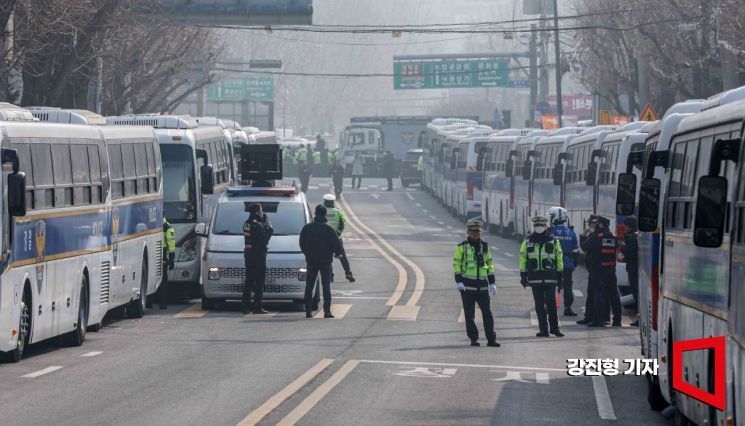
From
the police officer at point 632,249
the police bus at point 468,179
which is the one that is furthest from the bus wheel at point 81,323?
the police bus at point 468,179

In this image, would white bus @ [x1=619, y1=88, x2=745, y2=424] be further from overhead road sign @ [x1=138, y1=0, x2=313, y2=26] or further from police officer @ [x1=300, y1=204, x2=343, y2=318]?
overhead road sign @ [x1=138, y1=0, x2=313, y2=26]

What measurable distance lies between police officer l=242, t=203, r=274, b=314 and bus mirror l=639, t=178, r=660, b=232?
10310 millimetres

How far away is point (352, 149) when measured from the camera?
306 ft

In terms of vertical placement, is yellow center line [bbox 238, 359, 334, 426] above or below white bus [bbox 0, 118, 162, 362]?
below

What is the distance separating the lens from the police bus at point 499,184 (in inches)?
2030

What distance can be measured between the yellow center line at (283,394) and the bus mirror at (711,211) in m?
4.24

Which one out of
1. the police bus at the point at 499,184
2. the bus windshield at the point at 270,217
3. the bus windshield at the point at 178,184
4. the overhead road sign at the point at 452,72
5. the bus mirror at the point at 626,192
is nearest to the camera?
the bus mirror at the point at 626,192

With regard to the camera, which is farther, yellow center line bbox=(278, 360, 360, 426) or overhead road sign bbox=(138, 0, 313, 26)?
overhead road sign bbox=(138, 0, 313, 26)

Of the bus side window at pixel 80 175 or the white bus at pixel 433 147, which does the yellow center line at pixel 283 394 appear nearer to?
the bus side window at pixel 80 175

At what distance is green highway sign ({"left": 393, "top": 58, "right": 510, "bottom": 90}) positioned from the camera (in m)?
96.7

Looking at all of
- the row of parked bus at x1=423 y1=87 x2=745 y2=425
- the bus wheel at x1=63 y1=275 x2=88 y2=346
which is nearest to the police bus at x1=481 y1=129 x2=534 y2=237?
the bus wheel at x1=63 y1=275 x2=88 y2=346

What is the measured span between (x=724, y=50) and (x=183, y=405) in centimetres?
2785

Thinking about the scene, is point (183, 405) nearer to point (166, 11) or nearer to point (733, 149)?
point (733, 149)

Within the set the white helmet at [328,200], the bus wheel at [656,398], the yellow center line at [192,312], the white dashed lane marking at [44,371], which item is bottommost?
the yellow center line at [192,312]
